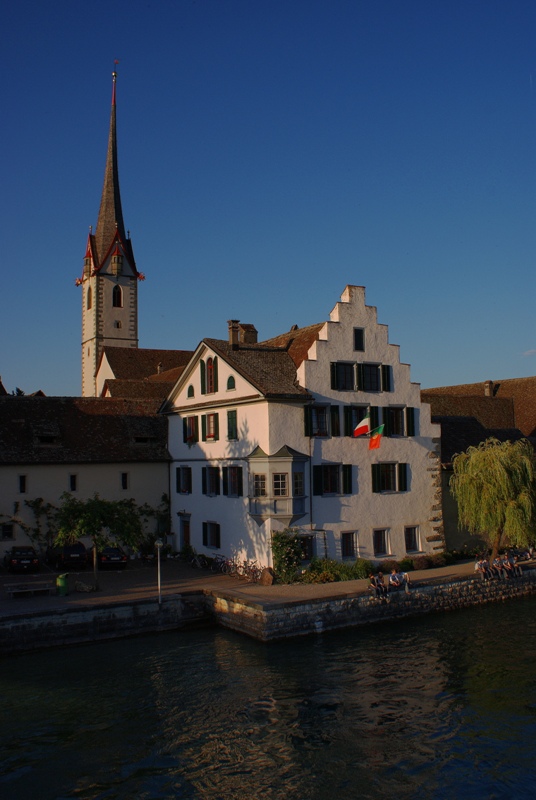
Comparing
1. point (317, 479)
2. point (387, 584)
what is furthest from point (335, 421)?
point (387, 584)

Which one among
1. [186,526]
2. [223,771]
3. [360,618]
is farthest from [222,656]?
[186,526]

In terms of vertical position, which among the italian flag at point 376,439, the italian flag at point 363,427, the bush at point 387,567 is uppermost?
the italian flag at point 363,427

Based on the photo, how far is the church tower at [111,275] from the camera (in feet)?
274

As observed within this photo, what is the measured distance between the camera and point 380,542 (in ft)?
118

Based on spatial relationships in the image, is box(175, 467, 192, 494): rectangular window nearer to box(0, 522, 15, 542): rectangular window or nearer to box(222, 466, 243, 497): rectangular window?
box(222, 466, 243, 497): rectangular window

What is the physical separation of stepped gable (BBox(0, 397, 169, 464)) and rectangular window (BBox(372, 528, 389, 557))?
12648 mm

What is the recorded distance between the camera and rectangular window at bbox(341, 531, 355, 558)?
34531 millimetres

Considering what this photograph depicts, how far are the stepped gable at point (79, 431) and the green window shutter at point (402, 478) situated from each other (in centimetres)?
1302

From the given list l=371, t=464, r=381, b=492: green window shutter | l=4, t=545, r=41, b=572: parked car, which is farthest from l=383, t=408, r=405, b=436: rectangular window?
l=4, t=545, r=41, b=572: parked car

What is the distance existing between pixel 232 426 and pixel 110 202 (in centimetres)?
5621

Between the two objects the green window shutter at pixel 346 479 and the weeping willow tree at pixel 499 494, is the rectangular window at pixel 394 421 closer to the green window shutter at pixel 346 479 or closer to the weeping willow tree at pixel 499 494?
the green window shutter at pixel 346 479

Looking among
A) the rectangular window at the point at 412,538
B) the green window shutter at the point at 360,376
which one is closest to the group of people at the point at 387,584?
the rectangular window at the point at 412,538

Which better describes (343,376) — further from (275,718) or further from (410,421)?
(275,718)

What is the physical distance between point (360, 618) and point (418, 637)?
250cm
